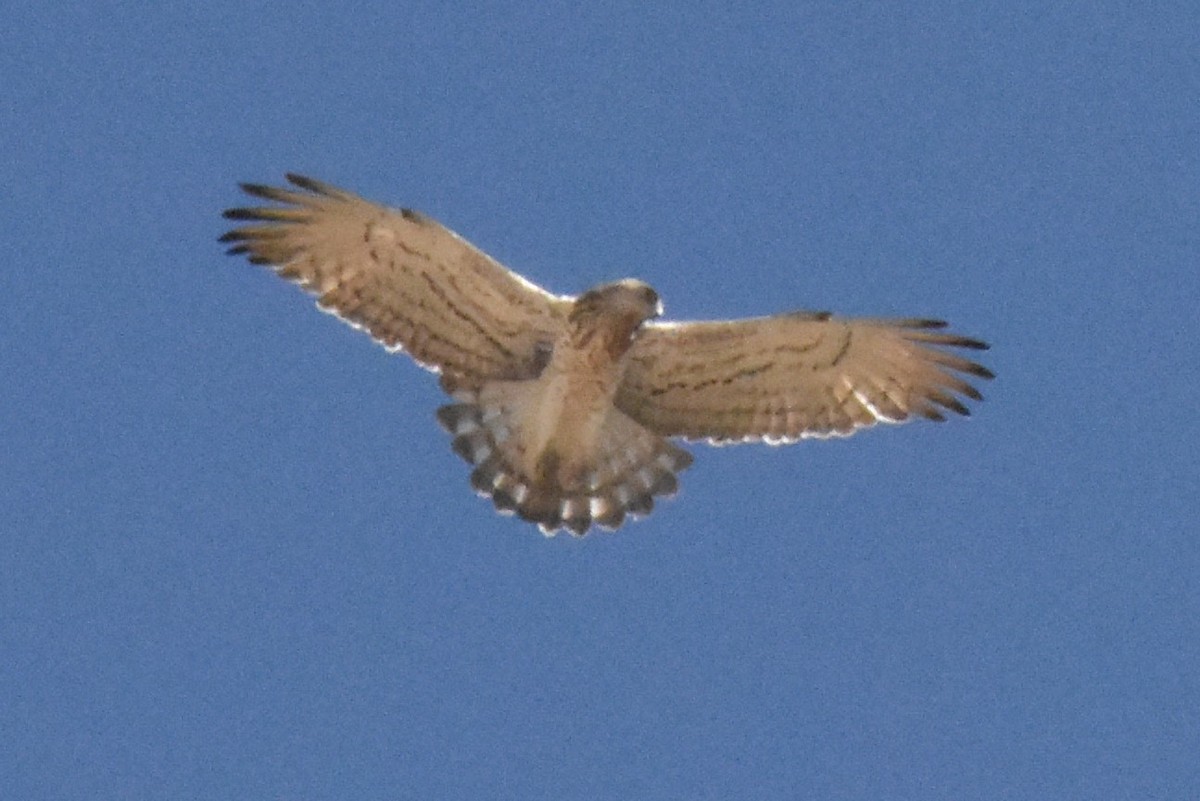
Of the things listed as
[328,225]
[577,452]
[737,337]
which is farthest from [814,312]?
[328,225]

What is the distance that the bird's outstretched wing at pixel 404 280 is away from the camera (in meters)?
17.9

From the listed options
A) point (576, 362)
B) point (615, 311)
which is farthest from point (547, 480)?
point (615, 311)

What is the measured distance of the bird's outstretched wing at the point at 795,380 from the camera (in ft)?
60.1

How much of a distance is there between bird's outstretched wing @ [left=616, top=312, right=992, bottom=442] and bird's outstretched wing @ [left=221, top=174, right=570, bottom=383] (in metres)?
0.71

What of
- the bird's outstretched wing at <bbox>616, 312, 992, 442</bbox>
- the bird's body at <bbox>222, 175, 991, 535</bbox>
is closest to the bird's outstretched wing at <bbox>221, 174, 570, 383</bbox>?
the bird's body at <bbox>222, 175, 991, 535</bbox>

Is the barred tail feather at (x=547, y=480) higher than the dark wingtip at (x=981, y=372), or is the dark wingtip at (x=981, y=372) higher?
the dark wingtip at (x=981, y=372)

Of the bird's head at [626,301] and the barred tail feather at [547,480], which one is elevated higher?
the bird's head at [626,301]

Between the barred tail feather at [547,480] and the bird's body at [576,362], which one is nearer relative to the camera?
the bird's body at [576,362]

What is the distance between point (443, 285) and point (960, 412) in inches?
122

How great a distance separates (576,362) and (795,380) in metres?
1.38

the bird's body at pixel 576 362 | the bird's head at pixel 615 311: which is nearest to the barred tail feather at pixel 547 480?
the bird's body at pixel 576 362

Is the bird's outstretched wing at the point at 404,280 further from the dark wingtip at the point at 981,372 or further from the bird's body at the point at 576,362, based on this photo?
the dark wingtip at the point at 981,372

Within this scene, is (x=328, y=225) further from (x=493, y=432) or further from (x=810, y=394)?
(x=810, y=394)

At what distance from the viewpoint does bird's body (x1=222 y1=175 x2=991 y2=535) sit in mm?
17891
